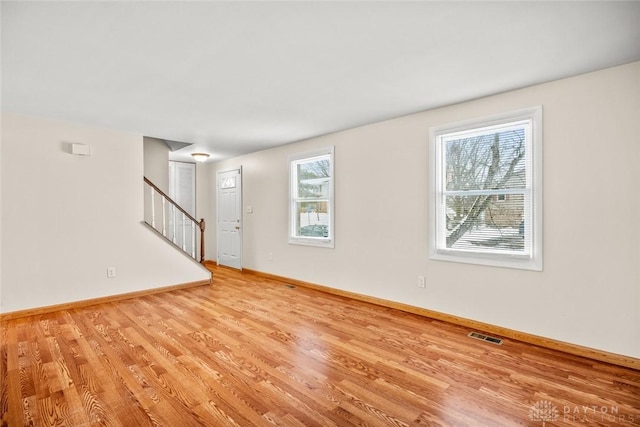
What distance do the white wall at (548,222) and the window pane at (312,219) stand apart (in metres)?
0.34

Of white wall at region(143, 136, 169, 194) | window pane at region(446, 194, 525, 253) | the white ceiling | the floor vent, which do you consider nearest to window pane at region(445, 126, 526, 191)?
window pane at region(446, 194, 525, 253)

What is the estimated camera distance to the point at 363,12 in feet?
5.99

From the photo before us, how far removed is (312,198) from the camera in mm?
5055

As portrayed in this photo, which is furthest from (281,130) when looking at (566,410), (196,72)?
(566,410)

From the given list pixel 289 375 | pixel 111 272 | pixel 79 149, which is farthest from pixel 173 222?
pixel 289 375

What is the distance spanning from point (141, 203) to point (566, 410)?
5.06 m

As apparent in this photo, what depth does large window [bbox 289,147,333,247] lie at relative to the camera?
4.81 metres

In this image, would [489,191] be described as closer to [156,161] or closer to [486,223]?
[486,223]

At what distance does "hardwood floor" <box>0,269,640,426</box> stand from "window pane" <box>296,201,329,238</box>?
1.65 meters

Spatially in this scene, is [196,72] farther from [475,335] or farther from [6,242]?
[475,335]

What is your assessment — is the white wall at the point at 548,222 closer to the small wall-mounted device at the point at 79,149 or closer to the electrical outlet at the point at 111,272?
the electrical outlet at the point at 111,272

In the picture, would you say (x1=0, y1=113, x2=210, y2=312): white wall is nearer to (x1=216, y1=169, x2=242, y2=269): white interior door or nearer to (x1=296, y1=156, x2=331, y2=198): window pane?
(x1=216, y1=169, x2=242, y2=269): white interior door

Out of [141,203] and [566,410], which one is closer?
[566,410]

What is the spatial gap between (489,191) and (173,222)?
5168 mm
